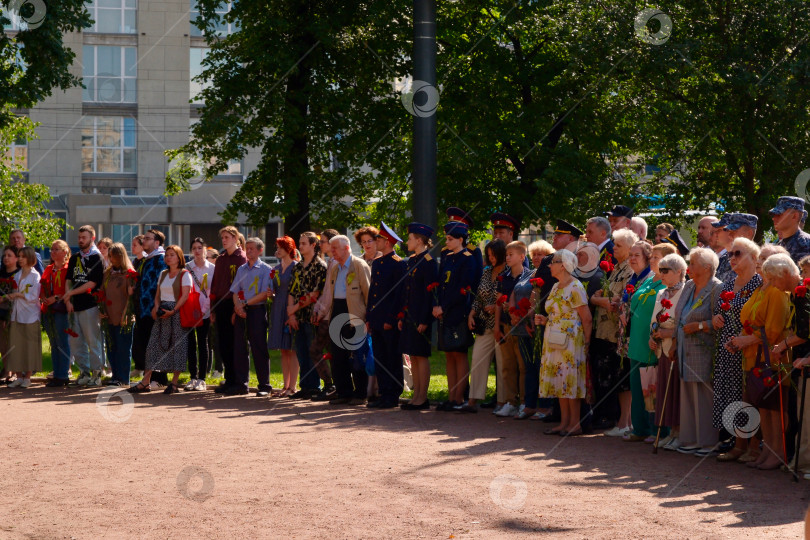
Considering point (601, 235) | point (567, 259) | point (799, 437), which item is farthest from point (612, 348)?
point (799, 437)

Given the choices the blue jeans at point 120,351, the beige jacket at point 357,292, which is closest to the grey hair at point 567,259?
the beige jacket at point 357,292

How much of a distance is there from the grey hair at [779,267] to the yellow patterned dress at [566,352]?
7.48 ft

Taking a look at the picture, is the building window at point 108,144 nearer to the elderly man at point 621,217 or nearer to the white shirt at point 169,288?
the white shirt at point 169,288

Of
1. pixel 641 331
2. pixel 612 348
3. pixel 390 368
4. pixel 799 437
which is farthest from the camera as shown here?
pixel 390 368

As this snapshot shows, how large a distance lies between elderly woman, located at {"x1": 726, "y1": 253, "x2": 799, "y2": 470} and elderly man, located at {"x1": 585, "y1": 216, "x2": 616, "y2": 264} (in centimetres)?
237

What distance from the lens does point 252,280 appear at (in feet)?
47.1

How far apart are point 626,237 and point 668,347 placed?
1293mm

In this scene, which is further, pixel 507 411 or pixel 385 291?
pixel 385 291

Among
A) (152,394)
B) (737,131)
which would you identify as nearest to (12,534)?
(152,394)

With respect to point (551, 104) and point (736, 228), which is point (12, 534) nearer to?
point (736, 228)

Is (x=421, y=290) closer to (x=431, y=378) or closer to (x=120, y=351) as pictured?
(x=431, y=378)

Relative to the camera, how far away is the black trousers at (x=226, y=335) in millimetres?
14547

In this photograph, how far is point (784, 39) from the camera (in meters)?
16.6

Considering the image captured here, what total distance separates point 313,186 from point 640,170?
24.5 ft
